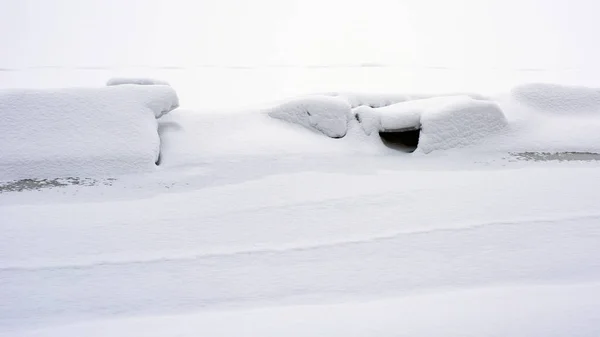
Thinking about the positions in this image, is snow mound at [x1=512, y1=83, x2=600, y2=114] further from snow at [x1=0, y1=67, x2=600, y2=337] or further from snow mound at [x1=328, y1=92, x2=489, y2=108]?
snow mound at [x1=328, y1=92, x2=489, y2=108]

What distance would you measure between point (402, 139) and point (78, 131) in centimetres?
134

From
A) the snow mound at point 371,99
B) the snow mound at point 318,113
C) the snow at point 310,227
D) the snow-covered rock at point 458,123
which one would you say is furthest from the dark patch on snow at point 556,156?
the snow mound at point 318,113

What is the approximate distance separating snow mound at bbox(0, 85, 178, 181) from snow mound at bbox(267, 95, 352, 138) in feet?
1.69

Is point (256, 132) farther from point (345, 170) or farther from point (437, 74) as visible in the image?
point (437, 74)

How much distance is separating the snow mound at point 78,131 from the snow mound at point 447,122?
3.07 ft

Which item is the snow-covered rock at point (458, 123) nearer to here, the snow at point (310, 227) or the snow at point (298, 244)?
the snow at point (310, 227)

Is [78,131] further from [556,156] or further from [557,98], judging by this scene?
[557,98]

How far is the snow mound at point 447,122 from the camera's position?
2.06m

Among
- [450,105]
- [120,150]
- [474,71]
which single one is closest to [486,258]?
[450,105]

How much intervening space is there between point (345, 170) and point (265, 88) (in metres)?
2.93

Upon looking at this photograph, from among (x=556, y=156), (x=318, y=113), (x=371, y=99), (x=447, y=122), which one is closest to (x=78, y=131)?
(x=318, y=113)

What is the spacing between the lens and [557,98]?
7.72 feet

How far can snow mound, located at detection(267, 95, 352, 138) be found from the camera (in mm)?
2121

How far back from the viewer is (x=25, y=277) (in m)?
1.34
